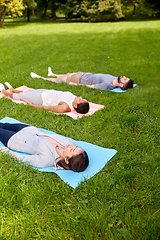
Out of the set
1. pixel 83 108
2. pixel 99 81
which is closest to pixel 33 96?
pixel 83 108

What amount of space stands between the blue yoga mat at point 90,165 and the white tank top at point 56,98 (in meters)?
1.42

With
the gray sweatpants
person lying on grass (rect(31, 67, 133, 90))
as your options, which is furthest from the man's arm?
person lying on grass (rect(31, 67, 133, 90))

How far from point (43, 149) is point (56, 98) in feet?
6.92

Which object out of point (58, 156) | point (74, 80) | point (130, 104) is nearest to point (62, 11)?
point (74, 80)

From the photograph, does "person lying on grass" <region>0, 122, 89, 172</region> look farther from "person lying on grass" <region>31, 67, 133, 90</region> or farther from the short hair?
"person lying on grass" <region>31, 67, 133, 90</region>

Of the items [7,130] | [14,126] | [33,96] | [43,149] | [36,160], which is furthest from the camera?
[33,96]

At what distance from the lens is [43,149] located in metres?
3.55

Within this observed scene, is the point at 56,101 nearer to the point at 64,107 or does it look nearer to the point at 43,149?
the point at 64,107

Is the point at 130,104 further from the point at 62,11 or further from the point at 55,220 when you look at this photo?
the point at 62,11

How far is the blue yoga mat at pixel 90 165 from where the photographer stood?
328cm

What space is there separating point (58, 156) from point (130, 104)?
3.10 metres

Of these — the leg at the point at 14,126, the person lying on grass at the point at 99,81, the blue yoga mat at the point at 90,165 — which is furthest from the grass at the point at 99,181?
the leg at the point at 14,126

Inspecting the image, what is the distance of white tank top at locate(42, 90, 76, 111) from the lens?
17.3ft

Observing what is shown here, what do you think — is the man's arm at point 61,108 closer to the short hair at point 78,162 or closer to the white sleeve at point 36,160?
the white sleeve at point 36,160
